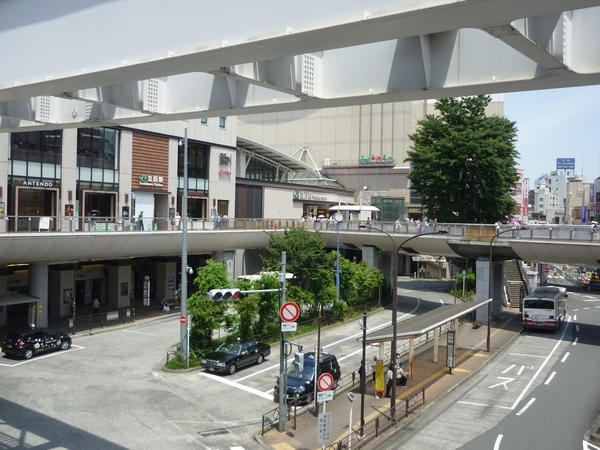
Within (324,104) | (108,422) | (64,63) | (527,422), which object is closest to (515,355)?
(527,422)

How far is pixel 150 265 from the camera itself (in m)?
48.4

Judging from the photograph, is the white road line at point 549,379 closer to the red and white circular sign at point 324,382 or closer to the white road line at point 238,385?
the white road line at point 238,385

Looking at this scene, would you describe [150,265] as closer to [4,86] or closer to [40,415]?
[40,415]

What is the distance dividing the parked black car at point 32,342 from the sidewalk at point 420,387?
15253 mm

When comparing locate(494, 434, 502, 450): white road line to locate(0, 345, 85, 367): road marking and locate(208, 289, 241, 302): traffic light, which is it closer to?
locate(208, 289, 241, 302): traffic light

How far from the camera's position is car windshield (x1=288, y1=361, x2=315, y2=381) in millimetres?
23858

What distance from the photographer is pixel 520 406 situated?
22.8m

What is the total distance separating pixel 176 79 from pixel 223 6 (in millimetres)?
5513

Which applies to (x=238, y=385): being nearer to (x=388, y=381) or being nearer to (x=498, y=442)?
(x=388, y=381)

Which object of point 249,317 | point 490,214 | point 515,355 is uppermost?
point 490,214

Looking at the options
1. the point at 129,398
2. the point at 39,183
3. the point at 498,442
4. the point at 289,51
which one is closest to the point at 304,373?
the point at 129,398

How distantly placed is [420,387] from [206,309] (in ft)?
36.5

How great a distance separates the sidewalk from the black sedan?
544 centimetres

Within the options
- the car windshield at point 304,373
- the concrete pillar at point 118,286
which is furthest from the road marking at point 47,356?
the car windshield at point 304,373
